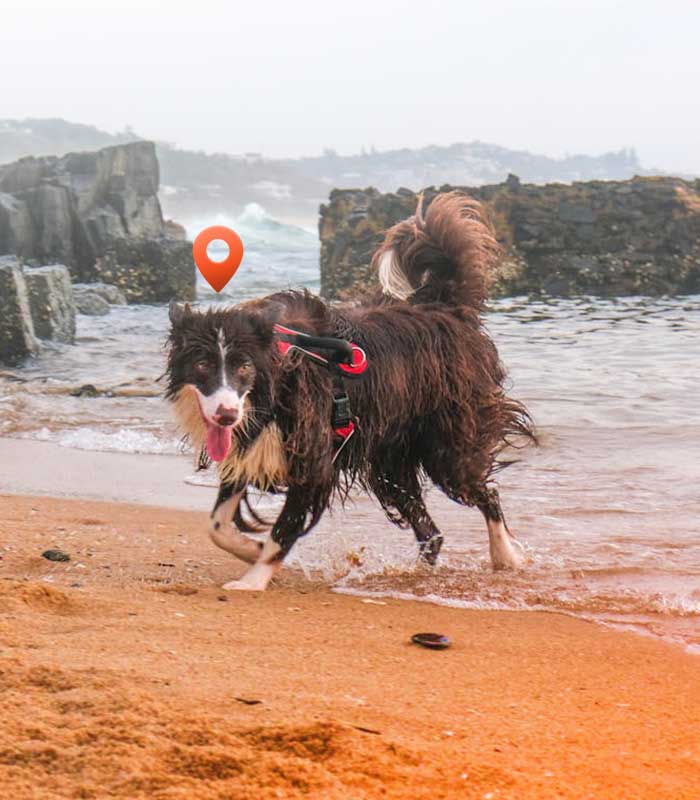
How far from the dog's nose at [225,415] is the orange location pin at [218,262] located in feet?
1.96

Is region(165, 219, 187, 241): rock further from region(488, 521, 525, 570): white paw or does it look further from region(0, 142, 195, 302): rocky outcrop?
region(488, 521, 525, 570): white paw

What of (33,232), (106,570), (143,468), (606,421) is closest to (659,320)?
(606,421)

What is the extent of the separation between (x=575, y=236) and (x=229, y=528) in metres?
22.6

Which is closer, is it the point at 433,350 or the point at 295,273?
the point at 433,350

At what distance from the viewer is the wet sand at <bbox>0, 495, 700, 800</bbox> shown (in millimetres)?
2430

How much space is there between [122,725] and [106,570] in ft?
8.48

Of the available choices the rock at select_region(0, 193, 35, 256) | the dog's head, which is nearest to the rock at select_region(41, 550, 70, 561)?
the dog's head

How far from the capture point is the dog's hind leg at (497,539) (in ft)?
18.8

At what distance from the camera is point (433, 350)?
5.49 m

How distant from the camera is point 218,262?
471 centimetres

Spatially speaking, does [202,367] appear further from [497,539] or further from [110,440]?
[110,440]

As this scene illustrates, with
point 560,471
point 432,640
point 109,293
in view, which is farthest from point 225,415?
point 109,293

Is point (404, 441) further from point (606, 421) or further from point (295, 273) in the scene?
point (295, 273)

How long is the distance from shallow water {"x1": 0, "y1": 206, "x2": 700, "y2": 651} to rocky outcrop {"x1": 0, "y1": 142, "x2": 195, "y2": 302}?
12.7m
